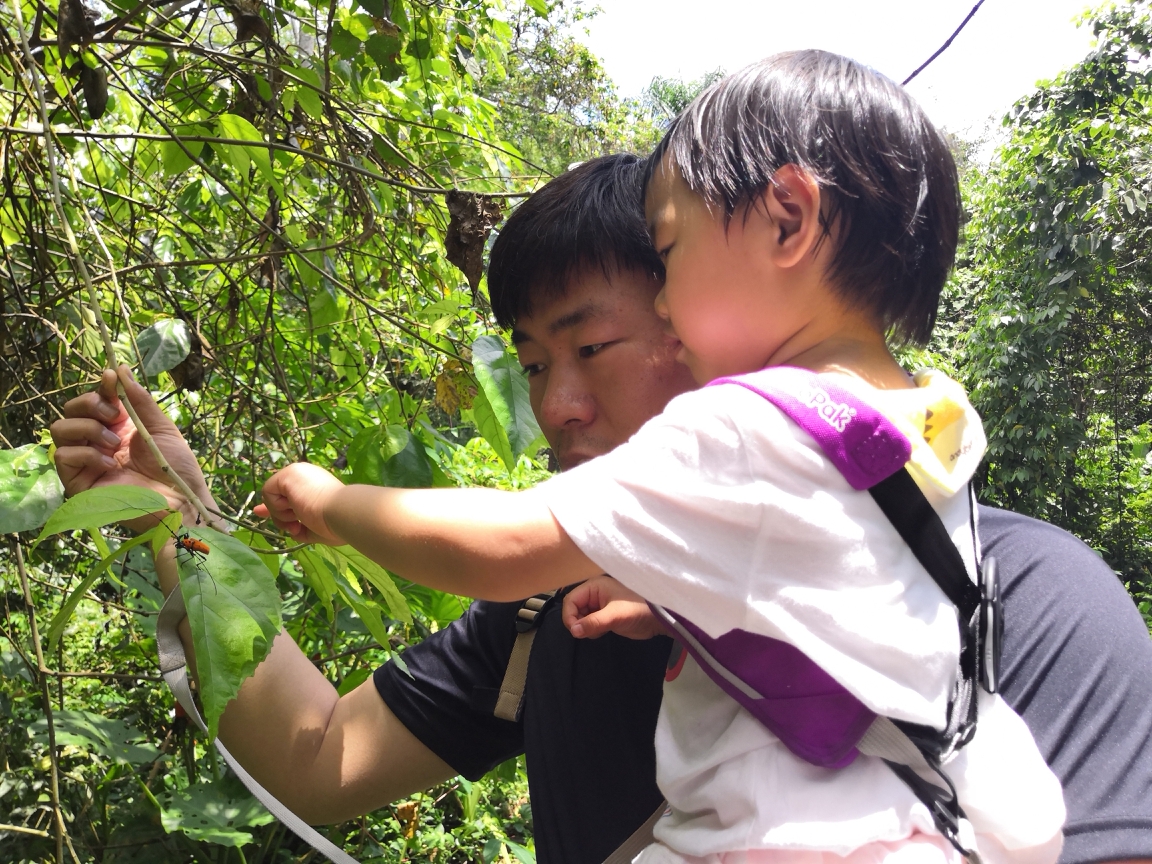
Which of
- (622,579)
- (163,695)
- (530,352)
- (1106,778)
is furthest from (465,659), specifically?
(163,695)

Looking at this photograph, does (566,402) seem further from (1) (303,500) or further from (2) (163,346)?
(2) (163,346)

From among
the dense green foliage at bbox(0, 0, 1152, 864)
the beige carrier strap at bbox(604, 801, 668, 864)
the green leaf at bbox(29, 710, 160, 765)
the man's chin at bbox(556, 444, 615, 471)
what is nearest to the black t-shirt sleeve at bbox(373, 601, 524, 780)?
the dense green foliage at bbox(0, 0, 1152, 864)

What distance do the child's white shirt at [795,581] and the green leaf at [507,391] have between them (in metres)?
0.44

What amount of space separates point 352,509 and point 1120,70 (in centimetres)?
977

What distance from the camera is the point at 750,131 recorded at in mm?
923

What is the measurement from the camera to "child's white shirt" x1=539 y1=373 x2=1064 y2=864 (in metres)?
0.72

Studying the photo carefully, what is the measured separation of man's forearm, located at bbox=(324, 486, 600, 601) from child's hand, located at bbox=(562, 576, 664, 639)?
0.72 feet

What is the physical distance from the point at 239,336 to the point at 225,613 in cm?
177

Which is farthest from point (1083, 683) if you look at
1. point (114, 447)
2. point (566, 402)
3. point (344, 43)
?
point (344, 43)

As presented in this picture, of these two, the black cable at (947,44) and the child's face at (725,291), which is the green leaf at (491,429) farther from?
the black cable at (947,44)

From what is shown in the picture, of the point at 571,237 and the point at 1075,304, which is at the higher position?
the point at 571,237

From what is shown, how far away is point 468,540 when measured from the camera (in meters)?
0.73

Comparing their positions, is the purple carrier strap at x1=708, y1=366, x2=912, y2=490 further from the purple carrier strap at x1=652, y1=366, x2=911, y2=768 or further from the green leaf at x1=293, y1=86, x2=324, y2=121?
the green leaf at x1=293, y1=86, x2=324, y2=121

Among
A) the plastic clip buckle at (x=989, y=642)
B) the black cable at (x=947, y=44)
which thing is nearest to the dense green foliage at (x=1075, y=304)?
the black cable at (x=947, y=44)
